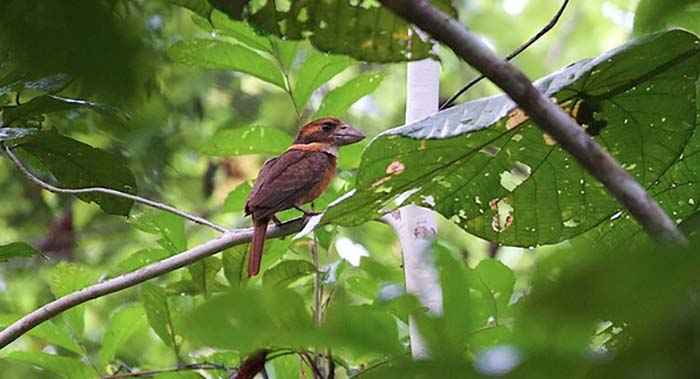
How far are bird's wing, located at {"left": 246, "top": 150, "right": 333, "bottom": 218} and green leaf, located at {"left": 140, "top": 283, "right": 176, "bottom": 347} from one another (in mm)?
409

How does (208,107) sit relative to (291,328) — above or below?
above

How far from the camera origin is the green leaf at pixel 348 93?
1.47 meters

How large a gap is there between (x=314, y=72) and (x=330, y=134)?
516mm

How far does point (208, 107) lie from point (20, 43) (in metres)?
2.13

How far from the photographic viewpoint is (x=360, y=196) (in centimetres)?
74

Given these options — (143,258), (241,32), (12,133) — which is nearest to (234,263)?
(143,258)

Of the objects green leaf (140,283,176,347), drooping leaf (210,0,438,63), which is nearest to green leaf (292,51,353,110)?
green leaf (140,283,176,347)

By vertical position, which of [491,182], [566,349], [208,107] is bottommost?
[566,349]

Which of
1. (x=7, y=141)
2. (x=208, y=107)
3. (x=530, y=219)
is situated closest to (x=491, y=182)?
(x=530, y=219)

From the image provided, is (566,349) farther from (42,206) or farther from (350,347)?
(42,206)

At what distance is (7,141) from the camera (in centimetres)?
97

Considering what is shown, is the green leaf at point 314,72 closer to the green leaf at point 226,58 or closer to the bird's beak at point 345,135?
the green leaf at point 226,58

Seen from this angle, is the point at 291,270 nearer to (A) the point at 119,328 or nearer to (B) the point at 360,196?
(A) the point at 119,328

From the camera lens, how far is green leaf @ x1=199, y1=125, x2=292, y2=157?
1.51 meters
